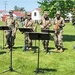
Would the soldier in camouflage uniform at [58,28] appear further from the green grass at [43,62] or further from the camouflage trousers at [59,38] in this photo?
the green grass at [43,62]

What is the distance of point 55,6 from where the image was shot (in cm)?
3281

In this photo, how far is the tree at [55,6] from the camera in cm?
3278

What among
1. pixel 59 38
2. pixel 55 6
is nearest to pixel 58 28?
pixel 59 38

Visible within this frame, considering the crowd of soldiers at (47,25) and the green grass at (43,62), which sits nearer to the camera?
the green grass at (43,62)

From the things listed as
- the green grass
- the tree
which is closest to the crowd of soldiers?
the green grass

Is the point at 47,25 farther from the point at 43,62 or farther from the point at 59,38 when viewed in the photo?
the point at 43,62

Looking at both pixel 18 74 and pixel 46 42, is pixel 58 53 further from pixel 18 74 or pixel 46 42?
pixel 18 74

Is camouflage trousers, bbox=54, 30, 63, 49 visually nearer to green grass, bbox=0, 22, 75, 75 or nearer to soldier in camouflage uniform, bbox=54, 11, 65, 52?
soldier in camouflage uniform, bbox=54, 11, 65, 52

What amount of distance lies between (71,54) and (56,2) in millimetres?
15046

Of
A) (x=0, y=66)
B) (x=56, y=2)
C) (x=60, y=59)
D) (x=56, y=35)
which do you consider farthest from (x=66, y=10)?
(x=0, y=66)

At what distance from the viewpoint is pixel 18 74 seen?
45.7ft

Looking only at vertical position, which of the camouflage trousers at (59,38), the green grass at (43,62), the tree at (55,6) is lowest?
the green grass at (43,62)

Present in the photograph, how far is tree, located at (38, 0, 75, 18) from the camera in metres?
32.8

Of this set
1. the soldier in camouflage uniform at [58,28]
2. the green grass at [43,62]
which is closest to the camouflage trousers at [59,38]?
the soldier in camouflage uniform at [58,28]
